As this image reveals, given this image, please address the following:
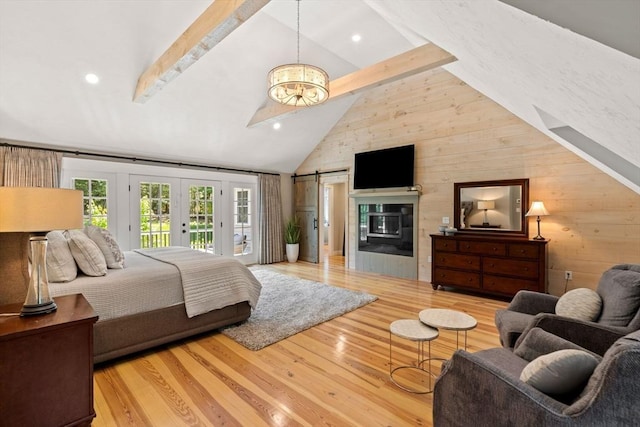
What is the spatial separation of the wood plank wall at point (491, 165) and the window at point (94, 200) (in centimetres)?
439

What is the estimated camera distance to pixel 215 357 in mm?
2537

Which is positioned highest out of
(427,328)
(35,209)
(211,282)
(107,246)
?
(35,209)

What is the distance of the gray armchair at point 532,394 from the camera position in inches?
35.4

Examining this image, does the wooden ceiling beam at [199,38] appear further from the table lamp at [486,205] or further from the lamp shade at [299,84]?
the table lamp at [486,205]

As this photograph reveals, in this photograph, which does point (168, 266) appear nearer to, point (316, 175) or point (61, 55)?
point (61, 55)

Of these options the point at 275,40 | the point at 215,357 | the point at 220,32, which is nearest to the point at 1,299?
the point at 215,357

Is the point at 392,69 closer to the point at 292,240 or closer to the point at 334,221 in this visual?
the point at 292,240

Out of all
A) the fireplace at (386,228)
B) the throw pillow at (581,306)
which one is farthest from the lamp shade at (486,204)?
the throw pillow at (581,306)

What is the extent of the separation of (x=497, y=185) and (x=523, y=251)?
1.06 meters

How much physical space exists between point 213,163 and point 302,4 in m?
3.53

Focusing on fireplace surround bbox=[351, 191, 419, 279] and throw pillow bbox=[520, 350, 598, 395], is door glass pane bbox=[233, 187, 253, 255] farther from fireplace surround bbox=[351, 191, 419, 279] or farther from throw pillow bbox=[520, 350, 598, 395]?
throw pillow bbox=[520, 350, 598, 395]

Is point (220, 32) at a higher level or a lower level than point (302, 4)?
lower

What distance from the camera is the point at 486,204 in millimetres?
4574

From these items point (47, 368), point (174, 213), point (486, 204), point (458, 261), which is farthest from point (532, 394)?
point (174, 213)
